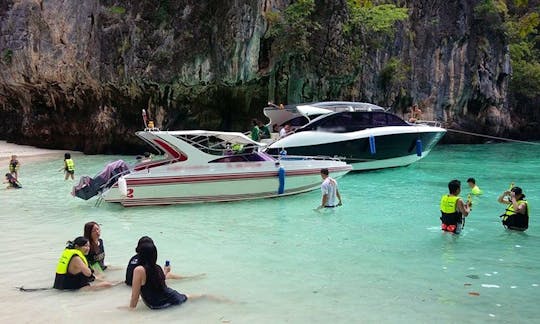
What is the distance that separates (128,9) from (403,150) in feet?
52.8

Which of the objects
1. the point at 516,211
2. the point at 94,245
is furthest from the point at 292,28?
the point at 94,245

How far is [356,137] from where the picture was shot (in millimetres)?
20016

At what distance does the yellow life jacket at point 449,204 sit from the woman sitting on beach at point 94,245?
240 inches

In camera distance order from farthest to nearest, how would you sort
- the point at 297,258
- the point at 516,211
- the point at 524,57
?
the point at 524,57 → the point at 516,211 → the point at 297,258

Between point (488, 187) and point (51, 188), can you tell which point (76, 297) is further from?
point (488, 187)

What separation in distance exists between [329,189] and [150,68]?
55.7ft

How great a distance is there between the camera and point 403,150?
21.3 meters

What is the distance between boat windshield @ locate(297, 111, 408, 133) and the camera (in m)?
20.2

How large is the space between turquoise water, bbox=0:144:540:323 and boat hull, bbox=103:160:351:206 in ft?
1.02

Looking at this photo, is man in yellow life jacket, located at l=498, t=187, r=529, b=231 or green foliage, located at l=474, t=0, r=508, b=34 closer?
man in yellow life jacket, located at l=498, t=187, r=529, b=231

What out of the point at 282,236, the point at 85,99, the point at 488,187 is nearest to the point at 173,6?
the point at 85,99

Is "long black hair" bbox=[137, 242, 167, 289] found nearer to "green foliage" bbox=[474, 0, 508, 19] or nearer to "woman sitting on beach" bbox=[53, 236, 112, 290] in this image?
"woman sitting on beach" bbox=[53, 236, 112, 290]

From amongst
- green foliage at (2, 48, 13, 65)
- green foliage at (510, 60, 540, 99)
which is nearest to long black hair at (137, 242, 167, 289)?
green foliage at (2, 48, 13, 65)

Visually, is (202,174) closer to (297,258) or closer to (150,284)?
(297,258)
